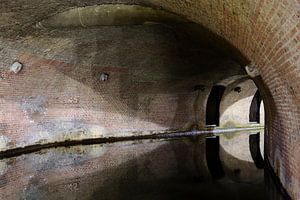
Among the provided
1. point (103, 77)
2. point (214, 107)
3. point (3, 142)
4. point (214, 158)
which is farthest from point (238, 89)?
point (3, 142)

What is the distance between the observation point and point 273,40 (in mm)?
3711

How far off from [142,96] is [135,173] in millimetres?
5296

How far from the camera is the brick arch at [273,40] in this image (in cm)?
326

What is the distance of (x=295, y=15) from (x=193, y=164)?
5.22m

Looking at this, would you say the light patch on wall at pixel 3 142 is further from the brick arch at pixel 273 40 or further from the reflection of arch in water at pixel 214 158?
the brick arch at pixel 273 40

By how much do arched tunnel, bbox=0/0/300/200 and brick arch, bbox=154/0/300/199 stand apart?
0.02m

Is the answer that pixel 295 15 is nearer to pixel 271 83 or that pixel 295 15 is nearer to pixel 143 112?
pixel 271 83

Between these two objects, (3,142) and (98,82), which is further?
(98,82)

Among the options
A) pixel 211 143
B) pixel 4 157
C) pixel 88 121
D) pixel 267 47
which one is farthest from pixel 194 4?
pixel 211 143

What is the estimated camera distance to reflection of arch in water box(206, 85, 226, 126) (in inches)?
564

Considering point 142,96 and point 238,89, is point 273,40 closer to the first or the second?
point 142,96

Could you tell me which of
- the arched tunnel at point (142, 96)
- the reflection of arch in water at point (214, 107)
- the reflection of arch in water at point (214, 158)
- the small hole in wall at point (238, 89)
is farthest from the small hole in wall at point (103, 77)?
the small hole in wall at point (238, 89)

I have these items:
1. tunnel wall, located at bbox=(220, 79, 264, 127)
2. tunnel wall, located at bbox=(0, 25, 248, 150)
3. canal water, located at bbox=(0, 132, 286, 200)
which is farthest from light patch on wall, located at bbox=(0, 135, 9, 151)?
tunnel wall, located at bbox=(220, 79, 264, 127)

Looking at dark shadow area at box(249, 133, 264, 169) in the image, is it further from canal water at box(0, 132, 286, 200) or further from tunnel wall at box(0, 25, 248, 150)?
tunnel wall at box(0, 25, 248, 150)
